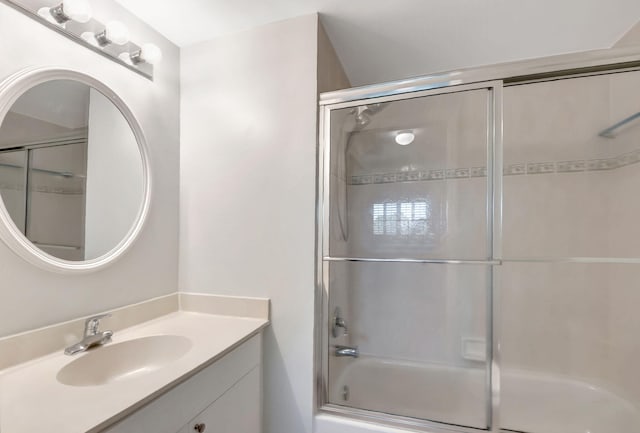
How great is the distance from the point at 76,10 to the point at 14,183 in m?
0.68

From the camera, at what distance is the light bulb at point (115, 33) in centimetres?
116

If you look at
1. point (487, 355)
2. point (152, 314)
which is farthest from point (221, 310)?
point (487, 355)

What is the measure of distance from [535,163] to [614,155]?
0.38m

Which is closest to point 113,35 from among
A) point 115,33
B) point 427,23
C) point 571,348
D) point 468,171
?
point 115,33

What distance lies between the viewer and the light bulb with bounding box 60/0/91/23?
3.34 feet

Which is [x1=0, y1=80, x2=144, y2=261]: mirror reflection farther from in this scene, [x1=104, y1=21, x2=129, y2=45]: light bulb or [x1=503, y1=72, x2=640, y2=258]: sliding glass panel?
[x1=503, y1=72, x2=640, y2=258]: sliding glass panel

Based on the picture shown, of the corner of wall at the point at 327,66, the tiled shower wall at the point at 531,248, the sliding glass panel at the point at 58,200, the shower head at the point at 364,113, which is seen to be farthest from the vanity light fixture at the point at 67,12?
the tiled shower wall at the point at 531,248

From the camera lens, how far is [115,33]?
117 centimetres

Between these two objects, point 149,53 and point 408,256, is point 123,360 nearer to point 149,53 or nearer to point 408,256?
point 149,53

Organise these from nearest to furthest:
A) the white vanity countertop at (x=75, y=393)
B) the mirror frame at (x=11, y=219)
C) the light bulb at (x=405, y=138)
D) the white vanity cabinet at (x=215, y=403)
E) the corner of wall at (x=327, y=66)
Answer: the white vanity countertop at (x=75, y=393)
the white vanity cabinet at (x=215, y=403)
the mirror frame at (x=11, y=219)
the corner of wall at (x=327, y=66)
the light bulb at (x=405, y=138)

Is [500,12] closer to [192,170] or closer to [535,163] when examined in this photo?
[535,163]

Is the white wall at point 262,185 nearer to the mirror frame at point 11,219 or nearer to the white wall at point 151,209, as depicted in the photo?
the white wall at point 151,209

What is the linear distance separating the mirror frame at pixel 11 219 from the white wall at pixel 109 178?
2cm

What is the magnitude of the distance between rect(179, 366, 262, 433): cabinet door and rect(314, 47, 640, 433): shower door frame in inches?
11.8
